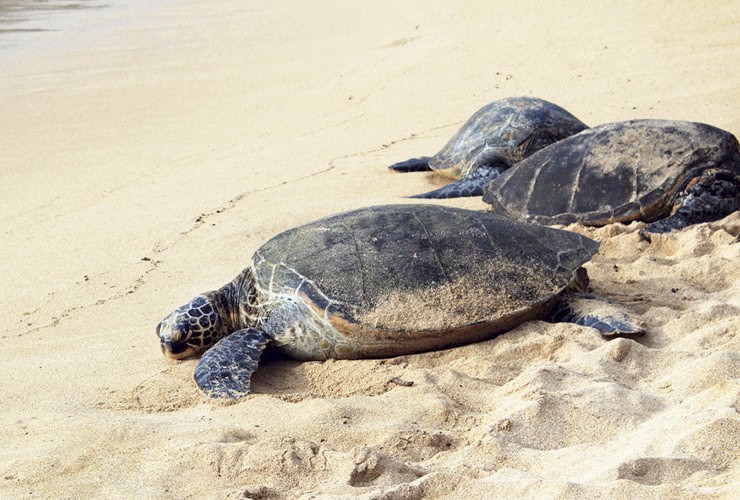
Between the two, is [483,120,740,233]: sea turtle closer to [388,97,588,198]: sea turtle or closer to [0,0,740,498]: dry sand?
[0,0,740,498]: dry sand

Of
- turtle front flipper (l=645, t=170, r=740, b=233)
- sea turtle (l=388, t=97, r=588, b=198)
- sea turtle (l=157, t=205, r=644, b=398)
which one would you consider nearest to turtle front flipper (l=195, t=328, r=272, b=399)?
sea turtle (l=157, t=205, r=644, b=398)

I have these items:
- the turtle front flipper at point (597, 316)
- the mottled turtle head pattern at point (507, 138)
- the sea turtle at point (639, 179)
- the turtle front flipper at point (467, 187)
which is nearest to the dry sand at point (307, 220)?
the turtle front flipper at point (597, 316)

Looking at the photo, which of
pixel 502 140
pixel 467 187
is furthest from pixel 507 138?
pixel 467 187

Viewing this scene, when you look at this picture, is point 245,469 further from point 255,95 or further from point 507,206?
point 255,95

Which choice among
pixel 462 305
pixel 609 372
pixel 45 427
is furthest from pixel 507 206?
pixel 45 427

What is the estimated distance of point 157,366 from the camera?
4258 mm

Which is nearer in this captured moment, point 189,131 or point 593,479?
point 593,479

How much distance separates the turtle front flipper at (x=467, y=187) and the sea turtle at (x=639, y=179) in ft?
2.84

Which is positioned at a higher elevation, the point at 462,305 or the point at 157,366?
the point at 462,305

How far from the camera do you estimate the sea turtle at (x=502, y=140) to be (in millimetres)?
7391

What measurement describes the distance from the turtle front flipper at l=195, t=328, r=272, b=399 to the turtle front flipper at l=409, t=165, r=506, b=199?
2.80 meters

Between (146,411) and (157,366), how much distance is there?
2.07 ft

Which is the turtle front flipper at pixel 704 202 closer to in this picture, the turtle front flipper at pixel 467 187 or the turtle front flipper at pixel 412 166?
the turtle front flipper at pixel 467 187

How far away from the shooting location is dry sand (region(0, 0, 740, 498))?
113 inches
